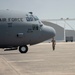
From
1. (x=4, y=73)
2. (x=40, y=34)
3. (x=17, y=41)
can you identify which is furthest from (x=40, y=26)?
(x=4, y=73)

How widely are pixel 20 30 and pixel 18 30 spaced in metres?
0.19

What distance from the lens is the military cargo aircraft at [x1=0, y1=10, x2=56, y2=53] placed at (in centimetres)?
2470

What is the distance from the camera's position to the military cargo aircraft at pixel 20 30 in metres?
24.7

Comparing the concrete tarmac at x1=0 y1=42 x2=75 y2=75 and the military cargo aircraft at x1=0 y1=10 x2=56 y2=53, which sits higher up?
the military cargo aircraft at x1=0 y1=10 x2=56 y2=53

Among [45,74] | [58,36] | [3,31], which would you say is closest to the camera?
[45,74]

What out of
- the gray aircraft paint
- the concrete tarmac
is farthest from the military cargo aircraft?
the concrete tarmac

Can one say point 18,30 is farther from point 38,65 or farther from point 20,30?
point 38,65

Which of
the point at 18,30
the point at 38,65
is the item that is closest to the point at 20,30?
the point at 18,30

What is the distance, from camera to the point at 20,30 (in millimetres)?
24969

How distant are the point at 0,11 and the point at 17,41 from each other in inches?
128

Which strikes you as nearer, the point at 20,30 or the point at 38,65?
the point at 38,65

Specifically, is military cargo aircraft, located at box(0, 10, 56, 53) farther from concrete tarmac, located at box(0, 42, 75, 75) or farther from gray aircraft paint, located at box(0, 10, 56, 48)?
concrete tarmac, located at box(0, 42, 75, 75)

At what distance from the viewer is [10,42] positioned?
24.9m

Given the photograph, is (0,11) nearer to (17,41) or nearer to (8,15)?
(8,15)
